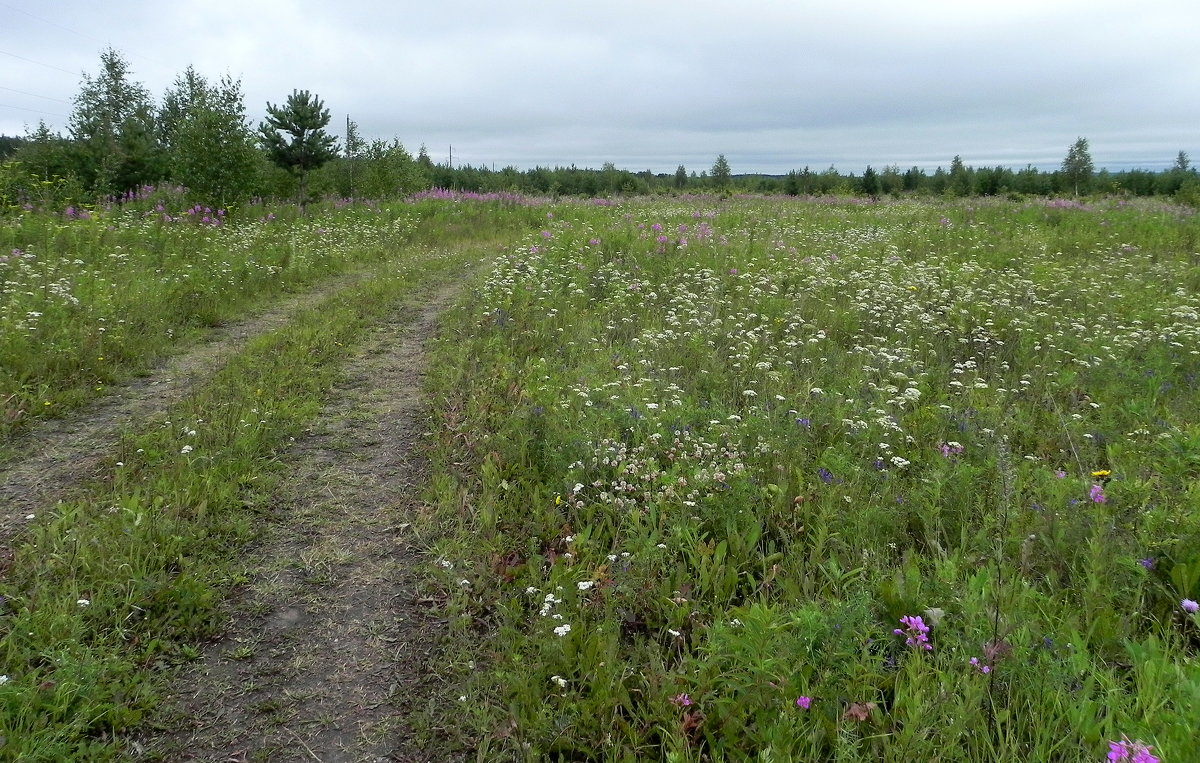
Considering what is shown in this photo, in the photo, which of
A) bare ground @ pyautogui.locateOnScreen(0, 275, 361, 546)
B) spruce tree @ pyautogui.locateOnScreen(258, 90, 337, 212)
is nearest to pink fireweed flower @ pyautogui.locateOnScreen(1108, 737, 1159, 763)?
bare ground @ pyautogui.locateOnScreen(0, 275, 361, 546)

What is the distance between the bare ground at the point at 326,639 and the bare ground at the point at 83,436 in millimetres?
1382

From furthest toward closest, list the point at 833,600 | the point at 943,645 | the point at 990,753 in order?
the point at 833,600, the point at 943,645, the point at 990,753

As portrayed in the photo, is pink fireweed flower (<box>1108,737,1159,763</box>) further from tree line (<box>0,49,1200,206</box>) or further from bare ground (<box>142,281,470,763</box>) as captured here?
tree line (<box>0,49,1200,206</box>)

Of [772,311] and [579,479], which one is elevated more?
[772,311]

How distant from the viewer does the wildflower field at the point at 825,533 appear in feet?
7.97

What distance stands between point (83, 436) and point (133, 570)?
2.40 metres

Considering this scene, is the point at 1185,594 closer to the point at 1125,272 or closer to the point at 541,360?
the point at 541,360

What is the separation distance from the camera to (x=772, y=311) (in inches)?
323

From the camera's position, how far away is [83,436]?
5070 millimetres

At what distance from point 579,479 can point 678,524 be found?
855 mm

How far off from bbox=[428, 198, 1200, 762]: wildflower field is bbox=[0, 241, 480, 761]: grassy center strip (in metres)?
1.23

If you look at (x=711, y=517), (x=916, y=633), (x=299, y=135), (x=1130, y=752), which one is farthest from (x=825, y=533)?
(x=299, y=135)

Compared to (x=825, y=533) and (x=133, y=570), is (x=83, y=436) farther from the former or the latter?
(x=825, y=533)

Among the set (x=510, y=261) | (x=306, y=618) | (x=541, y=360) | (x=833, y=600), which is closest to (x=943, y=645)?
(x=833, y=600)
